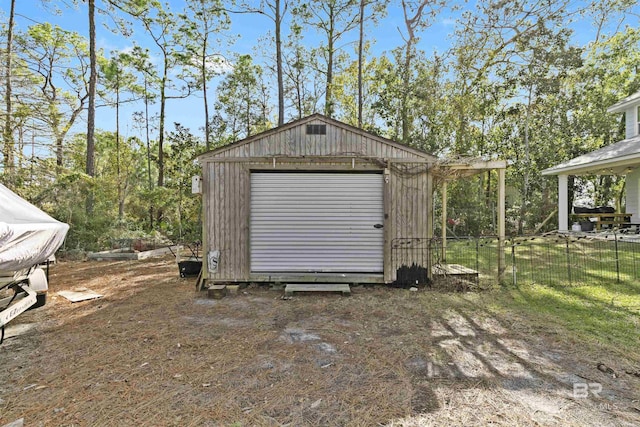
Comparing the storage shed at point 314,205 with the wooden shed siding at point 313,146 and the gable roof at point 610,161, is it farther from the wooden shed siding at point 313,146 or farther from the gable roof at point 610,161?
the gable roof at point 610,161

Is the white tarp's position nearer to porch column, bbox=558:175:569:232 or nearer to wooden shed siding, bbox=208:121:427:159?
wooden shed siding, bbox=208:121:427:159

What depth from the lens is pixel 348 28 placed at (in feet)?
54.2

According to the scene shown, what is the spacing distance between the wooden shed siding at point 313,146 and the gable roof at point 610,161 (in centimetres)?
901

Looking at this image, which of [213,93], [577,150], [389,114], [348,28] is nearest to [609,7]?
[577,150]

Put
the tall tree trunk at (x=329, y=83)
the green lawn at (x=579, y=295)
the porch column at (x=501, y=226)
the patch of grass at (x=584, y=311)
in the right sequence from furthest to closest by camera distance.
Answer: the tall tree trunk at (x=329, y=83) → the porch column at (x=501, y=226) → the green lawn at (x=579, y=295) → the patch of grass at (x=584, y=311)

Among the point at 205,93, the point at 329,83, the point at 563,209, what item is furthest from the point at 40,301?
the point at 563,209

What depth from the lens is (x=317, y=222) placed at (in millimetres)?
6656

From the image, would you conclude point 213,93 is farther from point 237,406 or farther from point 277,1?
point 237,406

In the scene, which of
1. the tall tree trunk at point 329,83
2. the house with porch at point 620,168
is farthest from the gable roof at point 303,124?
the tall tree trunk at point 329,83

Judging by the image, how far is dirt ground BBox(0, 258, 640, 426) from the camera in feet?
8.14

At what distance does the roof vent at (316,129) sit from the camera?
6559mm

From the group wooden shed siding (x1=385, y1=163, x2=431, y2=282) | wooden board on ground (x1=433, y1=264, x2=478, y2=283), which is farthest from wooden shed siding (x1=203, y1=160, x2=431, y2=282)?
wooden board on ground (x1=433, y1=264, x2=478, y2=283)

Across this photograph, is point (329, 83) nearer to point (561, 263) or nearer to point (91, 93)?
point (91, 93)

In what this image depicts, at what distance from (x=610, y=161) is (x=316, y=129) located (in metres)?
10.9
